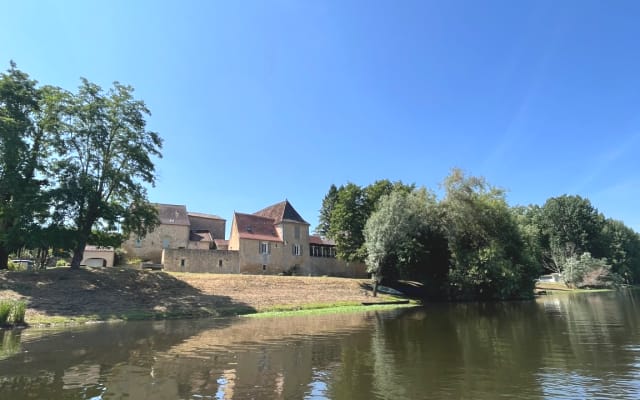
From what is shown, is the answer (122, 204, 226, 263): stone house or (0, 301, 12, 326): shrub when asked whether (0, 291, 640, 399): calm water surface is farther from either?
(122, 204, 226, 263): stone house

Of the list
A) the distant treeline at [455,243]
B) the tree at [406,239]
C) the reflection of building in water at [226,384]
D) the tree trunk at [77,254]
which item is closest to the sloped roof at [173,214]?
the tree trunk at [77,254]

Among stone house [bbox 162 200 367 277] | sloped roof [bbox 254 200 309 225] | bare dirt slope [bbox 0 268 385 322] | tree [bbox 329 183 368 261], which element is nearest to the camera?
bare dirt slope [bbox 0 268 385 322]

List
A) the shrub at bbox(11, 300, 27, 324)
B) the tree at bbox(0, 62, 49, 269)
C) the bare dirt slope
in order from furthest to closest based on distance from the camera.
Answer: the tree at bbox(0, 62, 49, 269) < the bare dirt slope < the shrub at bbox(11, 300, 27, 324)

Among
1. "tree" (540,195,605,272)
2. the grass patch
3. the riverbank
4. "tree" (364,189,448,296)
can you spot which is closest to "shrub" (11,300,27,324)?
the riverbank

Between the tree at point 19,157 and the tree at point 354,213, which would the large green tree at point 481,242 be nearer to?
the tree at point 354,213

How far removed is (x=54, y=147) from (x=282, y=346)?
109 ft

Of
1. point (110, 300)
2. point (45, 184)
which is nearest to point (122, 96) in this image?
point (45, 184)

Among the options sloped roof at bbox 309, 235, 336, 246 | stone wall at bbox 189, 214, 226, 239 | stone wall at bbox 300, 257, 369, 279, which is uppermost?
stone wall at bbox 189, 214, 226, 239

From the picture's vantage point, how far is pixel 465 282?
40.1 metres

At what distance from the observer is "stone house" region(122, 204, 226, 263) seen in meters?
54.8

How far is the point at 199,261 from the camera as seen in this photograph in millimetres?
47188

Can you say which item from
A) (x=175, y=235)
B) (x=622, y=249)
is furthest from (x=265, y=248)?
(x=622, y=249)

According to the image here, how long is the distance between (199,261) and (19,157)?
21.5 m

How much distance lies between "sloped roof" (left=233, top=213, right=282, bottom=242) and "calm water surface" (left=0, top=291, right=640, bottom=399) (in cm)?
3376
